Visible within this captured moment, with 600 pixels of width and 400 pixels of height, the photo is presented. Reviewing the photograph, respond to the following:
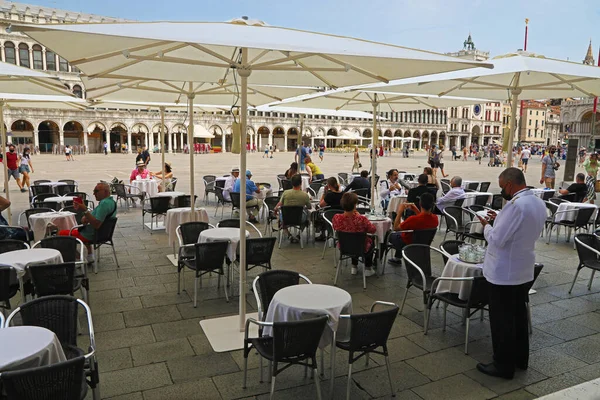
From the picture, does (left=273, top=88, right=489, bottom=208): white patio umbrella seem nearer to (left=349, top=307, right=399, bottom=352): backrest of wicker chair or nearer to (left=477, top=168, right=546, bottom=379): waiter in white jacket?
(left=477, top=168, right=546, bottom=379): waiter in white jacket

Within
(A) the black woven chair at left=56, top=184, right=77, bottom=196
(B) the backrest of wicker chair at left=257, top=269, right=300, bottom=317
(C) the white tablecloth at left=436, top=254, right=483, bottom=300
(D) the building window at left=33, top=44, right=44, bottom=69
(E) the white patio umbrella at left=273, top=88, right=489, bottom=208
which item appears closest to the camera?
(B) the backrest of wicker chair at left=257, top=269, right=300, bottom=317

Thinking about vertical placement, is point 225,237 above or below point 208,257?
above

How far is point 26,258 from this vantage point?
171 inches

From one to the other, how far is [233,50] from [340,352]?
302 cm

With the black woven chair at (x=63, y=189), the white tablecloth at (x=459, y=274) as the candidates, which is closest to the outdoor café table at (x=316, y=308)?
the white tablecloth at (x=459, y=274)

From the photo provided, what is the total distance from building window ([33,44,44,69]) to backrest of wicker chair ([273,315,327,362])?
62.9m

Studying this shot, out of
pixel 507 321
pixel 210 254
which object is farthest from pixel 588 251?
pixel 210 254

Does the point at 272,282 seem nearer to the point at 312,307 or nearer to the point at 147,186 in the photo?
the point at 312,307

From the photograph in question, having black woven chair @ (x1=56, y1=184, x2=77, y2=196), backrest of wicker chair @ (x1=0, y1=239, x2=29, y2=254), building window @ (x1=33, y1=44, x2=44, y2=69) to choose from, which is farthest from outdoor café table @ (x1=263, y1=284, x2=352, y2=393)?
building window @ (x1=33, y1=44, x2=44, y2=69)

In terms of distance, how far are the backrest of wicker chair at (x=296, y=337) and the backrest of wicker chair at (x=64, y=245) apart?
3.18 metres

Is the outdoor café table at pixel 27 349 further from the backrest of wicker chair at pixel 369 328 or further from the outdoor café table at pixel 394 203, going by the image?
the outdoor café table at pixel 394 203

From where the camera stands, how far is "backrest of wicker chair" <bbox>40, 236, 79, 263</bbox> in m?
4.85

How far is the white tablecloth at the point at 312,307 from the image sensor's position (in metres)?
3.20

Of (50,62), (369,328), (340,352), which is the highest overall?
(50,62)
